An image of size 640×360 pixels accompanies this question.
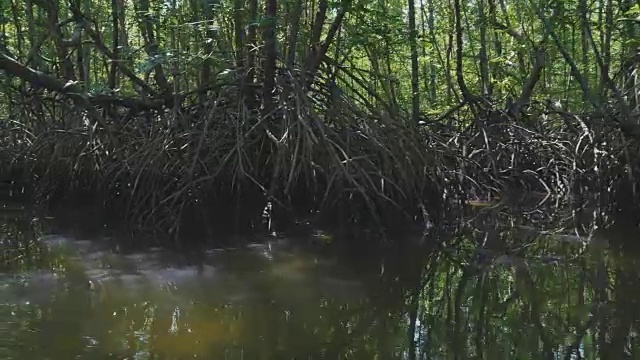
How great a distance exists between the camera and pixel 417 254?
13.0ft

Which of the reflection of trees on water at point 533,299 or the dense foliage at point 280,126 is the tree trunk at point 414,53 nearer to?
the dense foliage at point 280,126

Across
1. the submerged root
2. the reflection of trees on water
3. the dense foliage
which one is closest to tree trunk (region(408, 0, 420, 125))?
the dense foliage

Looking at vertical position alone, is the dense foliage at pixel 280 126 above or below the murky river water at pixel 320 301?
above

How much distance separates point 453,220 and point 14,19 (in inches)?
207

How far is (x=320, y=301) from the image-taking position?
2943 mm

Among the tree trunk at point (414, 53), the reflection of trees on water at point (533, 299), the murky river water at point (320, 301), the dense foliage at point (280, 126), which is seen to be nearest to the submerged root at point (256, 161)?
the dense foliage at point (280, 126)

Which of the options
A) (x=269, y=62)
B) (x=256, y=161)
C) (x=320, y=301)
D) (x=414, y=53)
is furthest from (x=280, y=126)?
(x=414, y=53)

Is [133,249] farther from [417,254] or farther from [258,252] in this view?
[417,254]

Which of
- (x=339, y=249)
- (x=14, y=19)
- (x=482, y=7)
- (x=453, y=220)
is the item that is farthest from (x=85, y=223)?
(x=482, y=7)

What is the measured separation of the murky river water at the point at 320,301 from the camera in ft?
7.81

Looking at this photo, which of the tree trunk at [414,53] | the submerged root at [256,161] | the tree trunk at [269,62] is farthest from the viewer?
the tree trunk at [414,53]

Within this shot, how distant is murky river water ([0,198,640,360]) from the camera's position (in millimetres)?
2381

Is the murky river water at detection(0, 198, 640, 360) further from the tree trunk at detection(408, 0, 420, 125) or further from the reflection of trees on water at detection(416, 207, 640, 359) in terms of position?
the tree trunk at detection(408, 0, 420, 125)

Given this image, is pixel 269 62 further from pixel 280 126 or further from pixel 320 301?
pixel 320 301
